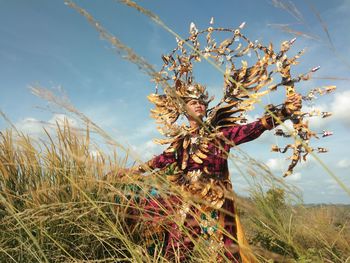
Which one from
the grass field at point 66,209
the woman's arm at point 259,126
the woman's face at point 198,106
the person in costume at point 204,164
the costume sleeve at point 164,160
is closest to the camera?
the grass field at point 66,209

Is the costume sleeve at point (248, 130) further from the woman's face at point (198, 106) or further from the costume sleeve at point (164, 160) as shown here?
the costume sleeve at point (164, 160)

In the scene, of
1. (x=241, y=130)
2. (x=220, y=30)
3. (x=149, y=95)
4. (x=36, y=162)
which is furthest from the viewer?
(x=149, y=95)

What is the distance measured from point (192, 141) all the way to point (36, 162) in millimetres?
1136

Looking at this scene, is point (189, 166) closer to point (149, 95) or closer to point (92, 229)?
point (149, 95)

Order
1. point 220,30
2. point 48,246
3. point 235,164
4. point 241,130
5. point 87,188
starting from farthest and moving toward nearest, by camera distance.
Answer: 1. point 220,30
2. point 241,130
3. point 87,188
4. point 48,246
5. point 235,164

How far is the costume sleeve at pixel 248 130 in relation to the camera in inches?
98.9

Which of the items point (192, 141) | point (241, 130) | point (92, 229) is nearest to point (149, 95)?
point (192, 141)

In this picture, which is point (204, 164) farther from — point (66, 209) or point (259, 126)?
point (66, 209)

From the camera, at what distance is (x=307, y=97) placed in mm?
2158

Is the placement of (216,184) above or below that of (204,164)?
below

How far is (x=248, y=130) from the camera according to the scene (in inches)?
104

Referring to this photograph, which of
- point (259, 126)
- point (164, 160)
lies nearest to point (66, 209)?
point (164, 160)

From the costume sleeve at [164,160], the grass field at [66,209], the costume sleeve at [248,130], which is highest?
the costume sleeve at [248,130]

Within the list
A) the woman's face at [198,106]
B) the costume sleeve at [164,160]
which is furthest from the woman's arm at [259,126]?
the costume sleeve at [164,160]
